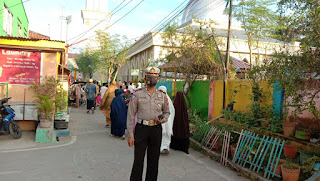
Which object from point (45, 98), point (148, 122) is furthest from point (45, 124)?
point (148, 122)

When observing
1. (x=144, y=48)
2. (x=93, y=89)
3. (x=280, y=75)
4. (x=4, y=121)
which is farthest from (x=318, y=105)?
(x=144, y=48)

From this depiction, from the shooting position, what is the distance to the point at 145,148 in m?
4.01

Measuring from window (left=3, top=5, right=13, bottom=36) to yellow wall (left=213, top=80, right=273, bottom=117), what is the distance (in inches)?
480

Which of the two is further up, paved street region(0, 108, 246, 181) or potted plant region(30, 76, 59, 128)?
potted plant region(30, 76, 59, 128)

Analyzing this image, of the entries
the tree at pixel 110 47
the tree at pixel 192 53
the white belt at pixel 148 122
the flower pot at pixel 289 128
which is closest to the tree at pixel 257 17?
the tree at pixel 192 53

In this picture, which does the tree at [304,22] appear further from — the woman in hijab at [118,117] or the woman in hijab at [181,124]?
the woman in hijab at [118,117]

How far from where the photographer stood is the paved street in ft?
15.8

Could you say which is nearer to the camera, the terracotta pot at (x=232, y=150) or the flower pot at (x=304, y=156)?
the flower pot at (x=304, y=156)

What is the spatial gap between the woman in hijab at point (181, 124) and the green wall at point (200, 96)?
5.06 m

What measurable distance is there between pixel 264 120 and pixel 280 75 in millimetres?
2761

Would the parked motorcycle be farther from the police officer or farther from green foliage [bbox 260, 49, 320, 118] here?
green foliage [bbox 260, 49, 320, 118]

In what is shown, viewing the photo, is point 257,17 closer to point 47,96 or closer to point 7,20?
point 47,96

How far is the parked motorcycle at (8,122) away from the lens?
7239mm

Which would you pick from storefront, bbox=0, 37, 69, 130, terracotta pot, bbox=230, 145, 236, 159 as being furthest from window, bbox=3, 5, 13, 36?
terracotta pot, bbox=230, 145, 236, 159
